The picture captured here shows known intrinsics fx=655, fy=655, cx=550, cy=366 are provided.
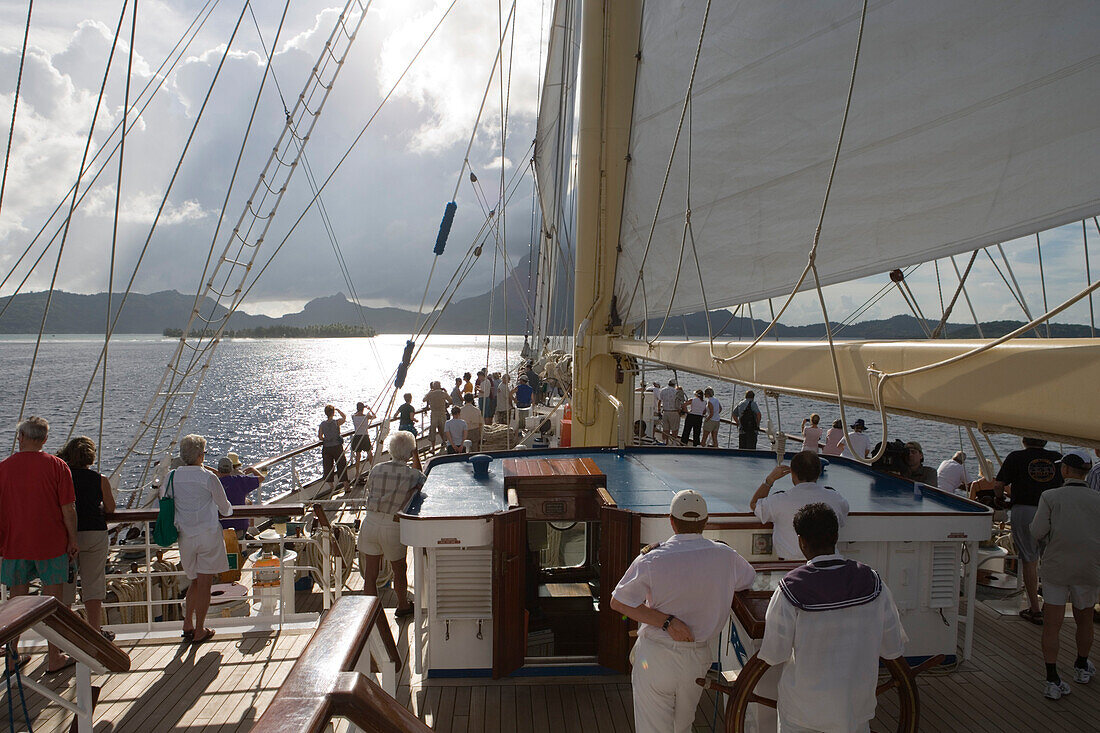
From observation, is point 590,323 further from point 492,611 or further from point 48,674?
point 48,674

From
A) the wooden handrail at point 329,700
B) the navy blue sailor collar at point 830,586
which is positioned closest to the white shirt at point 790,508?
the navy blue sailor collar at point 830,586

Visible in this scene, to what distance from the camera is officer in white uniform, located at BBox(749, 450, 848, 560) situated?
3389 millimetres

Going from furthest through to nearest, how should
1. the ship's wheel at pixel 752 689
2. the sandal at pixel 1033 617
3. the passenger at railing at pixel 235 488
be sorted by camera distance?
the passenger at railing at pixel 235 488
the sandal at pixel 1033 617
the ship's wheel at pixel 752 689

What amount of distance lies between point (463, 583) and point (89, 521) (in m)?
2.29

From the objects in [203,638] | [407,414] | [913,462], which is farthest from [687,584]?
[407,414]

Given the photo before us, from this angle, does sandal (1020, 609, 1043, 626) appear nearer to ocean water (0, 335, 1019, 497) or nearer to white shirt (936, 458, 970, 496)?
white shirt (936, 458, 970, 496)

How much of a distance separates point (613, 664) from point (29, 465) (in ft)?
11.4

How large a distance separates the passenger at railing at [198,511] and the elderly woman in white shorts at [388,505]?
90cm

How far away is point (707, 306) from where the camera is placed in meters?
4.58

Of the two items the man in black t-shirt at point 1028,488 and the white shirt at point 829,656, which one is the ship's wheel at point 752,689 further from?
the man in black t-shirt at point 1028,488

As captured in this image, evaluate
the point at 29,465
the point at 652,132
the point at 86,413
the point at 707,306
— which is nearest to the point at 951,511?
the point at 707,306

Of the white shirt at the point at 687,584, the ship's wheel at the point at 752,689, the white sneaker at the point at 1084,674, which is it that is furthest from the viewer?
the white sneaker at the point at 1084,674

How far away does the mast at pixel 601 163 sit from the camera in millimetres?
7008

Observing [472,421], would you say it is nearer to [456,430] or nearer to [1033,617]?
[456,430]
